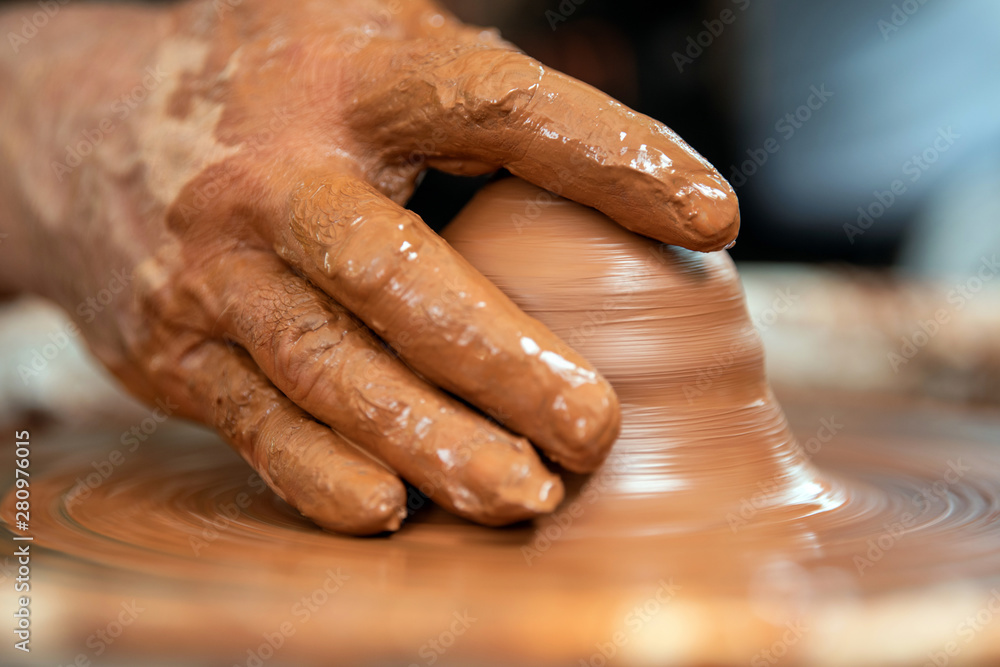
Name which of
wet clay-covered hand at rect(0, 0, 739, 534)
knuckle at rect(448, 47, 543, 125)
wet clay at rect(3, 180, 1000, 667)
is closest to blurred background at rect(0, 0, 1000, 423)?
wet clay-covered hand at rect(0, 0, 739, 534)

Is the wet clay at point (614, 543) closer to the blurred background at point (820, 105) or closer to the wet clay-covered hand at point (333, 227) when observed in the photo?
the wet clay-covered hand at point (333, 227)

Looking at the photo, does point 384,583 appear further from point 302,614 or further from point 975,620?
point 975,620

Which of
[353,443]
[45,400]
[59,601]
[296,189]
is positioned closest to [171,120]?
[296,189]

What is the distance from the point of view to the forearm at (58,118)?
1.33 metres

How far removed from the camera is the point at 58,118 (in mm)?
1405

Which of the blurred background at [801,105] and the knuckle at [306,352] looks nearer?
the knuckle at [306,352]

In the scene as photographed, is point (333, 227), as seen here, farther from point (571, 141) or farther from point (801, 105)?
point (801, 105)

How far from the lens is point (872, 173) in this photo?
396 cm

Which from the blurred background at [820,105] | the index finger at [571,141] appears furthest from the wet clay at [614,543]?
the blurred background at [820,105]

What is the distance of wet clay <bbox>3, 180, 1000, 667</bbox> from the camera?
653 millimetres

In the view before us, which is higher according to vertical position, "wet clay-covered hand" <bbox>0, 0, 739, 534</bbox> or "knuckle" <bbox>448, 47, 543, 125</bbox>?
"knuckle" <bbox>448, 47, 543, 125</bbox>

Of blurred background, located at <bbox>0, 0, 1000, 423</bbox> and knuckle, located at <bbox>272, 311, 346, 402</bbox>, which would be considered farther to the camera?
blurred background, located at <bbox>0, 0, 1000, 423</bbox>

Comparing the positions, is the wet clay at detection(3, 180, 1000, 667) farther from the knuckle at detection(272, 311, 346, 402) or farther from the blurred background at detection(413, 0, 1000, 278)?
the blurred background at detection(413, 0, 1000, 278)

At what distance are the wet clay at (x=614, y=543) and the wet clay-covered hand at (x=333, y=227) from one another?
0.06m
